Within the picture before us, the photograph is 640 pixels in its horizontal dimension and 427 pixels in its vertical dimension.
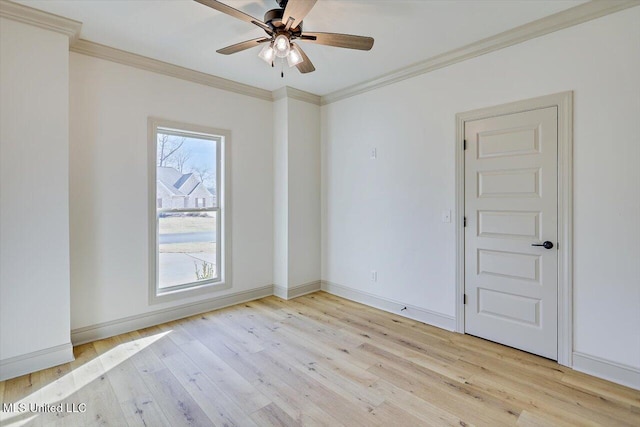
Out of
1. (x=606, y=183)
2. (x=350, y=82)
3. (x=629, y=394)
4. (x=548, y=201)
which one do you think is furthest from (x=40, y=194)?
(x=629, y=394)

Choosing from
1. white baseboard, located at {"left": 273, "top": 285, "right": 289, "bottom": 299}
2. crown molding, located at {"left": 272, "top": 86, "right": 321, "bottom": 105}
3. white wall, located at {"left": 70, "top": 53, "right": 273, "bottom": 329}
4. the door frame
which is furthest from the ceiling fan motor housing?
white baseboard, located at {"left": 273, "top": 285, "right": 289, "bottom": 299}

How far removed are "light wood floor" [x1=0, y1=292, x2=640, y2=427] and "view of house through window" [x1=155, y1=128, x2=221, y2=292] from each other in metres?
0.71

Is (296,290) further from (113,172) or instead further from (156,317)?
(113,172)

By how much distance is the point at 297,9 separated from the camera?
1.99 meters

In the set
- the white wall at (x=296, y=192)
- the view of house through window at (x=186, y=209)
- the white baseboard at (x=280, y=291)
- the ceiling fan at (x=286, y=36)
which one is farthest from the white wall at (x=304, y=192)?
the ceiling fan at (x=286, y=36)

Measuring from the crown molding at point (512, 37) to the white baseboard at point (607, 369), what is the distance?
102 inches

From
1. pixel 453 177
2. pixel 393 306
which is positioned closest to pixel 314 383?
pixel 393 306

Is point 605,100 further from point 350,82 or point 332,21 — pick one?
point 350,82

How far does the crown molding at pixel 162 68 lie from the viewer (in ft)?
9.72

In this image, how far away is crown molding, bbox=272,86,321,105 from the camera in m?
4.21

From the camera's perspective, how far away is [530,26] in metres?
2.65

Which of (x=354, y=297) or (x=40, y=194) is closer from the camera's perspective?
(x=40, y=194)

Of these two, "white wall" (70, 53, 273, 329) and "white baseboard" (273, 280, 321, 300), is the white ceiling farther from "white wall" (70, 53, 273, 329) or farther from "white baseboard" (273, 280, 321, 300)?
"white baseboard" (273, 280, 321, 300)

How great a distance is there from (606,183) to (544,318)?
46.3 inches
